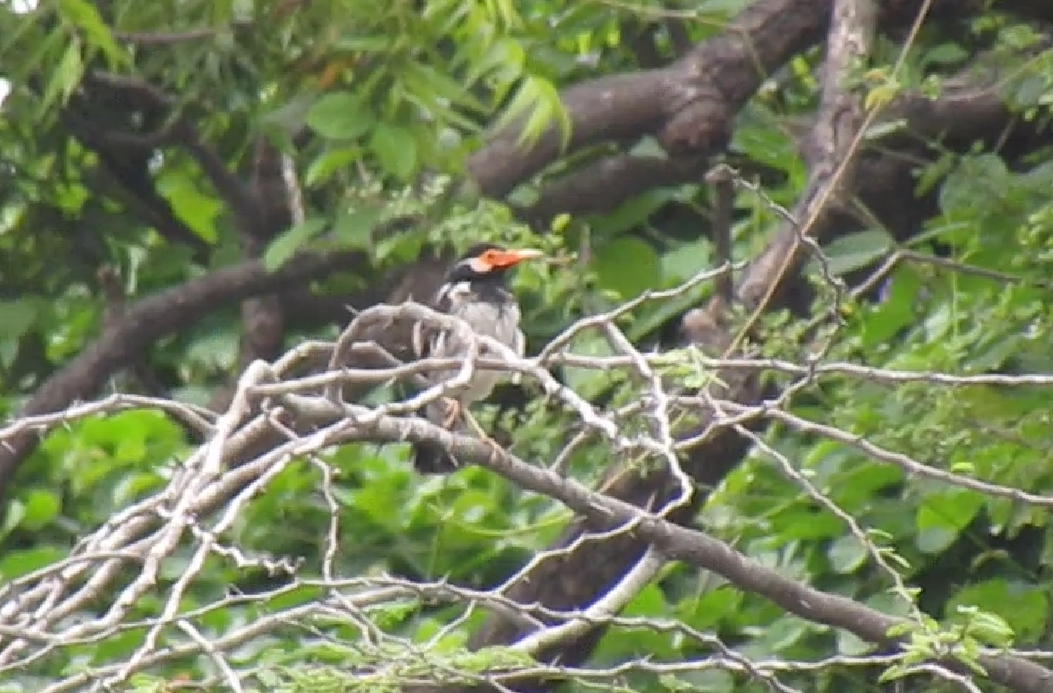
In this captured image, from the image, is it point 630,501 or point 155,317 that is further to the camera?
point 155,317

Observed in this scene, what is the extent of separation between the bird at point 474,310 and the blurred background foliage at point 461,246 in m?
0.13

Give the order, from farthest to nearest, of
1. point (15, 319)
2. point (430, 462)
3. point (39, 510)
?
1. point (39, 510)
2. point (15, 319)
3. point (430, 462)

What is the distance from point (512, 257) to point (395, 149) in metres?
0.70

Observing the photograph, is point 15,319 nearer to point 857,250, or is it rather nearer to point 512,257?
point 512,257

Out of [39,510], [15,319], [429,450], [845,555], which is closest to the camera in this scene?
[845,555]

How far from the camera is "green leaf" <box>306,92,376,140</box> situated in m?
5.33

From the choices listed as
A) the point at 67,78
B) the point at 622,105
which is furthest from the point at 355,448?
the point at 67,78

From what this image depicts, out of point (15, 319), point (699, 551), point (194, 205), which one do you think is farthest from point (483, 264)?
point (699, 551)

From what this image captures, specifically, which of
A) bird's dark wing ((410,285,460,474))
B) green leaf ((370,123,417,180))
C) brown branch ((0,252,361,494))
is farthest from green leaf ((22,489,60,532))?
green leaf ((370,123,417,180))

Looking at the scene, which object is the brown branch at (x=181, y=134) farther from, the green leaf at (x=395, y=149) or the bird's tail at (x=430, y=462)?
the bird's tail at (x=430, y=462)

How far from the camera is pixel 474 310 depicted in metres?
6.07

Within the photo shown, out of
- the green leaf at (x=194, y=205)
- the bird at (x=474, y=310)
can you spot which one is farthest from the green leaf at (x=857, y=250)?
the green leaf at (x=194, y=205)

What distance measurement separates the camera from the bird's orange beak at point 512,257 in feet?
18.3

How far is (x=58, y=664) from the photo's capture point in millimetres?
5707
